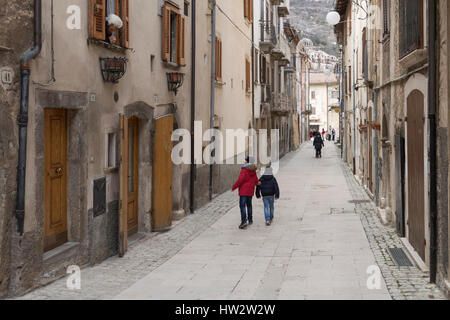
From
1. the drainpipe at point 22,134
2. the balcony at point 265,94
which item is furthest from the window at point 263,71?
the drainpipe at point 22,134

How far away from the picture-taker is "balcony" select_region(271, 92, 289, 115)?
3741cm

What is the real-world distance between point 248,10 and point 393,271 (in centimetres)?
1953

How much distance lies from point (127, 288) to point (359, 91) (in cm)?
1685

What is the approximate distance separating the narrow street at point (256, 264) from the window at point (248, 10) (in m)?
12.2

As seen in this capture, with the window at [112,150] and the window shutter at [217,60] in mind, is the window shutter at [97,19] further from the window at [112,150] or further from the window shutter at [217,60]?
the window shutter at [217,60]

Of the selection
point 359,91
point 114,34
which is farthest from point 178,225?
point 359,91

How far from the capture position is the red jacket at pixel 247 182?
14730mm

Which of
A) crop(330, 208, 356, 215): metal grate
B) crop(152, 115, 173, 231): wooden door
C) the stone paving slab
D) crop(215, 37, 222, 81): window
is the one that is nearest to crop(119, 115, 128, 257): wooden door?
the stone paving slab

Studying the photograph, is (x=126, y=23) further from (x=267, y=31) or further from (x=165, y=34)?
(x=267, y=31)

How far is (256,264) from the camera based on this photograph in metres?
10.7

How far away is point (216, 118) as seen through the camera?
20375 millimetres

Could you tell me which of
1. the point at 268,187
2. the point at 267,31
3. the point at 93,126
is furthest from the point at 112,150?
the point at 267,31
